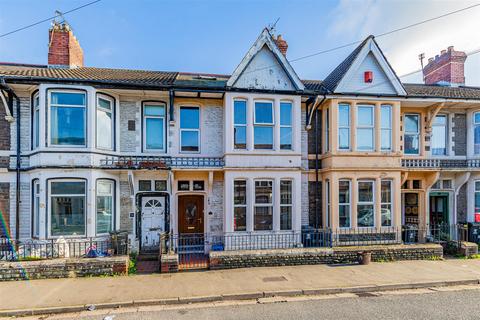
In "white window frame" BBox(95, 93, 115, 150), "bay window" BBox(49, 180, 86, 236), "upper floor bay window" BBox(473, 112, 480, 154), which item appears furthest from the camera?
"upper floor bay window" BBox(473, 112, 480, 154)

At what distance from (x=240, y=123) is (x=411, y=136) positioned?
8853 mm

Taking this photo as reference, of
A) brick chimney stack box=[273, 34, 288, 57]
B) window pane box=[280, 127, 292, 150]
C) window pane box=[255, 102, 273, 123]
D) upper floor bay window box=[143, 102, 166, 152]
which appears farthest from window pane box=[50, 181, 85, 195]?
brick chimney stack box=[273, 34, 288, 57]

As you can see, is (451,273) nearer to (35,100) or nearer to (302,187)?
(302,187)

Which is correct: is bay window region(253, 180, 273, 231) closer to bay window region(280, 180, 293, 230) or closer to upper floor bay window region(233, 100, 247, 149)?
bay window region(280, 180, 293, 230)

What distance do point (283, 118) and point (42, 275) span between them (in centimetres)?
1032

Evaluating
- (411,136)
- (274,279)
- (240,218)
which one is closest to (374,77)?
(411,136)

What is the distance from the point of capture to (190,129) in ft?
40.4

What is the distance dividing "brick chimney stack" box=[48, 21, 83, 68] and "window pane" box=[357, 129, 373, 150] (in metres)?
14.0

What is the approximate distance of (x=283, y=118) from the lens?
12031mm

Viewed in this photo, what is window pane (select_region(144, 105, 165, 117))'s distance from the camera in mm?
12234

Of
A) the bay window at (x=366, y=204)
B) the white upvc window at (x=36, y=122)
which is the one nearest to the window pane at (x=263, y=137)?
the bay window at (x=366, y=204)

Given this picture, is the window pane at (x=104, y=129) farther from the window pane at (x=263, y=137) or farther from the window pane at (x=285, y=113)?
the window pane at (x=285, y=113)

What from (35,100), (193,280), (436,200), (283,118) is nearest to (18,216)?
(35,100)

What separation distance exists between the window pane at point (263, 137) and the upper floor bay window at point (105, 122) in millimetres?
6057
